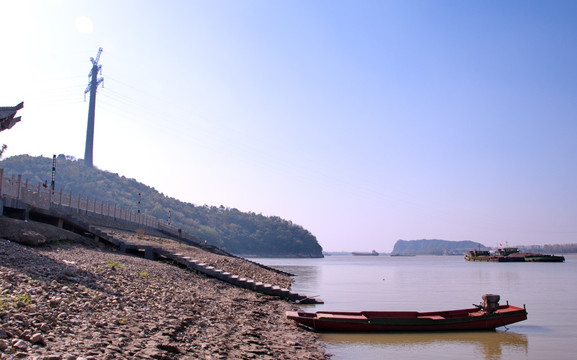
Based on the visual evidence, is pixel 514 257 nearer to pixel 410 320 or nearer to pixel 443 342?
pixel 410 320

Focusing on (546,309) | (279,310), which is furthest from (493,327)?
(546,309)

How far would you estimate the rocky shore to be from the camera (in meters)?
10.5

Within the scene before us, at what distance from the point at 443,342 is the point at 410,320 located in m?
1.92

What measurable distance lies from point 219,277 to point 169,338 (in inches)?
729

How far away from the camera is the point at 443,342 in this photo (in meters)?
20.8

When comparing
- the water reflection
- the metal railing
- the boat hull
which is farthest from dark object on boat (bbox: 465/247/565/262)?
the water reflection

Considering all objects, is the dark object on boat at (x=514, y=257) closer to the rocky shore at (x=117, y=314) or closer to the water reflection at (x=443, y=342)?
the water reflection at (x=443, y=342)

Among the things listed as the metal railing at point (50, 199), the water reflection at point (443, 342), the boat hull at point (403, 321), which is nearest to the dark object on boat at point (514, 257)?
the metal railing at point (50, 199)

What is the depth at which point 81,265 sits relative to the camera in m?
20.4

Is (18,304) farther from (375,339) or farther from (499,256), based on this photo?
(499,256)

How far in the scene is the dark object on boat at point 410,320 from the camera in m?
21.7

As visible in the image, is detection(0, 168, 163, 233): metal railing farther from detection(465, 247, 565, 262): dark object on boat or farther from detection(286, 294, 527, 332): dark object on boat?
detection(465, 247, 565, 262): dark object on boat

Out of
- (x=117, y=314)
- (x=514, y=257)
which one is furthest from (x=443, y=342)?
(x=514, y=257)

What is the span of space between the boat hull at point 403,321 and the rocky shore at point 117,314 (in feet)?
3.97
